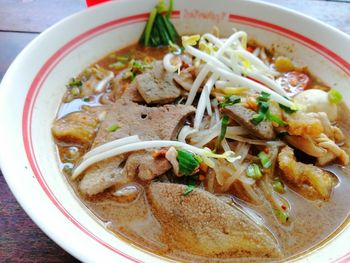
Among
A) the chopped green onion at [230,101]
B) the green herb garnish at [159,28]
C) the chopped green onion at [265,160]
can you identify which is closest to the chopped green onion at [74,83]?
the green herb garnish at [159,28]

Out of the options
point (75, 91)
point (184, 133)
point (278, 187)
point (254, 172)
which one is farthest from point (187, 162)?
point (75, 91)

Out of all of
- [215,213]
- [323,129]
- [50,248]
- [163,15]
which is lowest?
[50,248]

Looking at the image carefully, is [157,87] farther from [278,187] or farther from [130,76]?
[278,187]

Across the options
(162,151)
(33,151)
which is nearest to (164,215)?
(162,151)

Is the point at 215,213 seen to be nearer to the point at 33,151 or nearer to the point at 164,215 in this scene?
the point at 164,215

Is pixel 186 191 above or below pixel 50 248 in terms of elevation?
above

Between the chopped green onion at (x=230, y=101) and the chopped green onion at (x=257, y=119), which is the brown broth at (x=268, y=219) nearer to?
the chopped green onion at (x=257, y=119)
